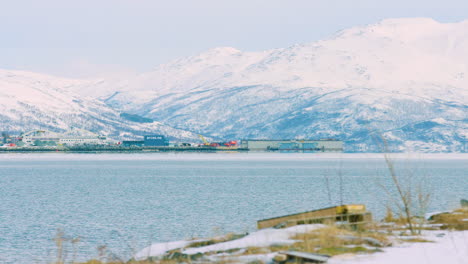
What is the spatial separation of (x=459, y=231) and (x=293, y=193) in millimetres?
69064

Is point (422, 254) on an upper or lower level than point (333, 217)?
lower

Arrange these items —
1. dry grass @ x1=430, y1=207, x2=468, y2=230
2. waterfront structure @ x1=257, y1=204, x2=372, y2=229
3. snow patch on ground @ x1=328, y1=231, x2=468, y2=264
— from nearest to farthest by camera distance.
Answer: snow patch on ground @ x1=328, y1=231, x2=468, y2=264
waterfront structure @ x1=257, y1=204, x2=372, y2=229
dry grass @ x1=430, y1=207, x2=468, y2=230

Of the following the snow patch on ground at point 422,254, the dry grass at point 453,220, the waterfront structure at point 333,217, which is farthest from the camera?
the dry grass at point 453,220

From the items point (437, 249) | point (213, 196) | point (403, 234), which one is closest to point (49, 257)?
point (403, 234)

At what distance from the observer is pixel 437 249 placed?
2372cm

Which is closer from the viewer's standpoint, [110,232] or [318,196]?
[110,232]

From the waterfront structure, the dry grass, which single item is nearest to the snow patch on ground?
the dry grass

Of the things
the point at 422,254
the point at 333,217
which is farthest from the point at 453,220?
the point at 422,254

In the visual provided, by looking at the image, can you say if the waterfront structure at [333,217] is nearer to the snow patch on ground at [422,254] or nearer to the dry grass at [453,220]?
the dry grass at [453,220]

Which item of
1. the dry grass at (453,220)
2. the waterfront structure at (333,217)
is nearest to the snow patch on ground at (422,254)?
the dry grass at (453,220)

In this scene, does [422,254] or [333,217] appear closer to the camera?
[422,254]

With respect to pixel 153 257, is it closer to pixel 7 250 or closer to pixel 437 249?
pixel 437 249

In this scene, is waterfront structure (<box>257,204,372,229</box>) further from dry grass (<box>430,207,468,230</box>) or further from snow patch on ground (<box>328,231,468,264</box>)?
snow patch on ground (<box>328,231,468,264</box>)

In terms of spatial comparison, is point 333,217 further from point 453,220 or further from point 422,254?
point 422,254
